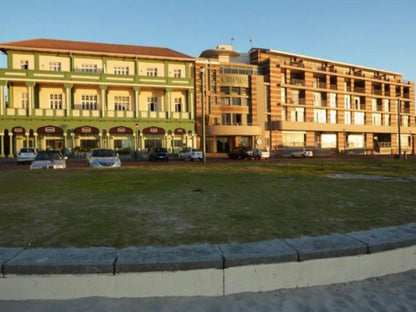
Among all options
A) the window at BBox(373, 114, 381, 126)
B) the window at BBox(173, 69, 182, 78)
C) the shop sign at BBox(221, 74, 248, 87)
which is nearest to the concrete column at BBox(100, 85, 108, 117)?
the window at BBox(173, 69, 182, 78)

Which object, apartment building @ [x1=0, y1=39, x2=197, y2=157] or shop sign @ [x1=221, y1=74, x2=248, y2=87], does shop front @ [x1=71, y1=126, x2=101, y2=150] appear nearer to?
apartment building @ [x1=0, y1=39, x2=197, y2=157]

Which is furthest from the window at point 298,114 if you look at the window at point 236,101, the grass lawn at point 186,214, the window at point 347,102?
the grass lawn at point 186,214

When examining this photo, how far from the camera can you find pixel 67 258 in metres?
3.51

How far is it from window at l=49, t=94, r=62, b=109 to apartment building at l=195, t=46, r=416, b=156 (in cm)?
1939

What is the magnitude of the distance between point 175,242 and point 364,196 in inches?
233

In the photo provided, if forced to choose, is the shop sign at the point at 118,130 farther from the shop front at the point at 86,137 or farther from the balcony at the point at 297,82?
the balcony at the point at 297,82

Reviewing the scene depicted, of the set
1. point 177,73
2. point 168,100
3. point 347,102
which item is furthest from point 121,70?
point 347,102

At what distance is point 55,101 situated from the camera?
41.3m

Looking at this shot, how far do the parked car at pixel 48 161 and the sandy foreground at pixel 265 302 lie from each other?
1749 cm

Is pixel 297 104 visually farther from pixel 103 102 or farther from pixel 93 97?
pixel 93 97

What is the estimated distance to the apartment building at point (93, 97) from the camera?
125 ft

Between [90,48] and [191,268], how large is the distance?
45208mm

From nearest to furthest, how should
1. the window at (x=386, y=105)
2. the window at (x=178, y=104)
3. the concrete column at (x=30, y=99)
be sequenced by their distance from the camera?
the concrete column at (x=30, y=99)
the window at (x=178, y=104)
the window at (x=386, y=105)

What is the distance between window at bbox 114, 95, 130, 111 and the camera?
43.8 meters
